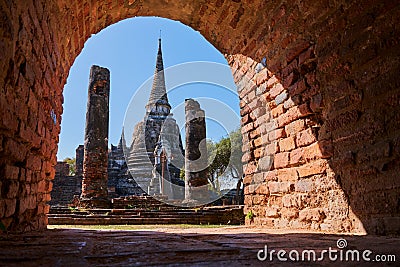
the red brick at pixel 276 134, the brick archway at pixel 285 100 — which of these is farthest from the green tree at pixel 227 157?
the red brick at pixel 276 134

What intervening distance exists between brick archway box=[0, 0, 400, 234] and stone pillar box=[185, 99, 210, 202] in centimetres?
1024

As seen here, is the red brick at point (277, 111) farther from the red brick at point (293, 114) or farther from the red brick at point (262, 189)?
the red brick at point (262, 189)

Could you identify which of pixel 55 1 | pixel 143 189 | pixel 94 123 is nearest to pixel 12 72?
pixel 55 1

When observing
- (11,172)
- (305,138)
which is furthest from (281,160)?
(11,172)

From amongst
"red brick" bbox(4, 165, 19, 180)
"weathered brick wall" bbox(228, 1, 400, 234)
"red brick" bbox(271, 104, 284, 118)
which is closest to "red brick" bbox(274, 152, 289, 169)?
"weathered brick wall" bbox(228, 1, 400, 234)

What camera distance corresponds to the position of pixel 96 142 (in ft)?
44.1

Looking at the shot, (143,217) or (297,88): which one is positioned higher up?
(297,88)

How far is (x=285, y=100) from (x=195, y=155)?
11.2m

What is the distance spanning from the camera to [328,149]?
10.1ft

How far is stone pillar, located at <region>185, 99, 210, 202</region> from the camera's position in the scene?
14602 millimetres

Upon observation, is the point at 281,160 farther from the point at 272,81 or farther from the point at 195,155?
the point at 195,155

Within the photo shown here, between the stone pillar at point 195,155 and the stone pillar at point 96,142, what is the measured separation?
11.5ft

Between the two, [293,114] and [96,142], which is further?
[96,142]

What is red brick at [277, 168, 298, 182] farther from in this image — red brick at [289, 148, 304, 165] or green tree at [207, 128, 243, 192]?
green tree at [207, 128, 243, 192]
